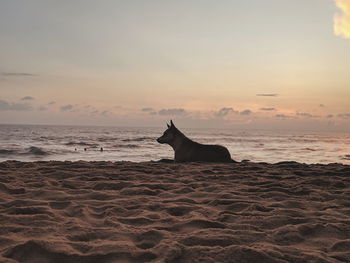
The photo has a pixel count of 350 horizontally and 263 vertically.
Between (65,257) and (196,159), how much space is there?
7704mm

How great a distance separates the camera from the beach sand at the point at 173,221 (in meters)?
2.61

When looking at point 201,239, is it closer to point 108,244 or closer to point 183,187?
point 108,244

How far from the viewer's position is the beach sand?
261cm

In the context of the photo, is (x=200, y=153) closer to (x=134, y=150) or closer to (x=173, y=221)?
(x=173, y=221)

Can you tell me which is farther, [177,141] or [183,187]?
[177,141]

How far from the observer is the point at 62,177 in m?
6.28

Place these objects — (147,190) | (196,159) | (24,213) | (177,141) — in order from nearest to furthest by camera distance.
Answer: (24,213) → (147,190) → (196,159) → (177,141)

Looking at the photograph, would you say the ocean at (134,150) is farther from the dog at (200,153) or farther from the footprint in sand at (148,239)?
the footprint in sand at (148,239)

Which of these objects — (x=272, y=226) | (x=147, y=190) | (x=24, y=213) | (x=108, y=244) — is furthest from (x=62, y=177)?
(x=272, y=226)

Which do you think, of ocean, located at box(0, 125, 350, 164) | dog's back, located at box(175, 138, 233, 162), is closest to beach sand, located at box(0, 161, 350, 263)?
dog's back, located at box(175, 138, 233, 162)

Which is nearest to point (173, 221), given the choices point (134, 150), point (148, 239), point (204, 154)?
point (148, 239)

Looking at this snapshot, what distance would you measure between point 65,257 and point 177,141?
839 centimetres

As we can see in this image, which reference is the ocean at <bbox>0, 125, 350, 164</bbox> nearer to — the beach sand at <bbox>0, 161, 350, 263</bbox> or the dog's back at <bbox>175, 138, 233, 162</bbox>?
the dog's back at <bbox>175, 138, 233, 162</bbox>

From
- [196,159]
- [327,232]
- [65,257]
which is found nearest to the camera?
[65,257]
